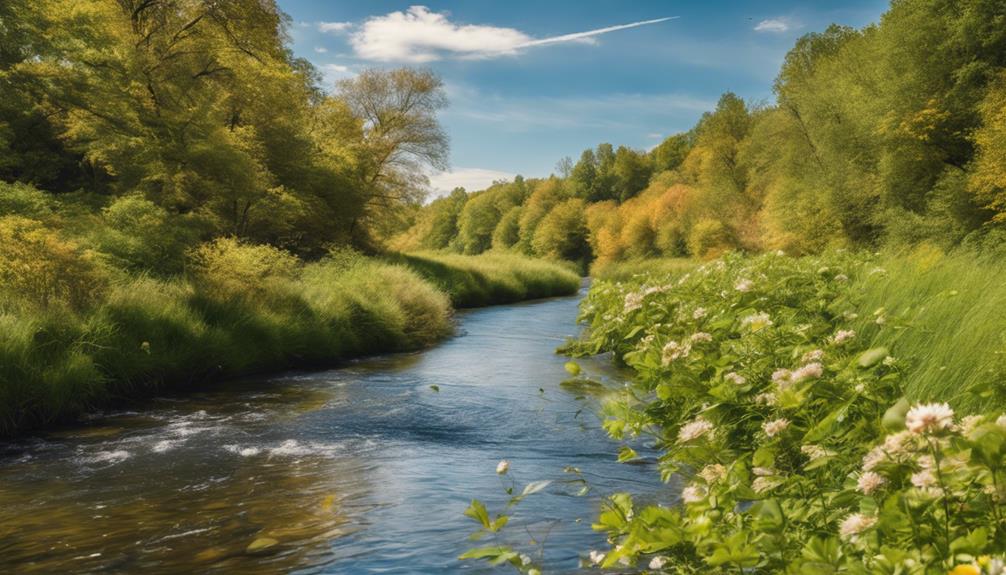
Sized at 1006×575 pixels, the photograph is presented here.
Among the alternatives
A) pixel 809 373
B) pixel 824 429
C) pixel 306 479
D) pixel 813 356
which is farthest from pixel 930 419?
pixel 306 479

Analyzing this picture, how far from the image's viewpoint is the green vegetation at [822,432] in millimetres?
2078

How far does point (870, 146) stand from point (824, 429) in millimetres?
31889

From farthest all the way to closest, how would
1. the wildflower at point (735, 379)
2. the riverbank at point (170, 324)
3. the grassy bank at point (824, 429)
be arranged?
the riverbank at point (170, 324) → the wildflower at point (735, 379) → the grassy bank at point (824, 429)

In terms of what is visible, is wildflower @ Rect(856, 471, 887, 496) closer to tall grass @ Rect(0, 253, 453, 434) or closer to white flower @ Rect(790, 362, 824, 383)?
white flower @ Rect(790, 362, 824, 383)

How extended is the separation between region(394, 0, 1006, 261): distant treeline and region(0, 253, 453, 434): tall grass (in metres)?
15.8

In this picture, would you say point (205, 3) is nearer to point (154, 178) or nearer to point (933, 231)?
point (154, 178)

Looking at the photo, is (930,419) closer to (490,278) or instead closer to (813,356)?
(813,356)

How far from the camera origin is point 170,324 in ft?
36.6

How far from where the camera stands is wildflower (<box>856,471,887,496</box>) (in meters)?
2.26

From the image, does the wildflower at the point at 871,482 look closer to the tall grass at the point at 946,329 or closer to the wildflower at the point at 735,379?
the tall grass at the point at 946,329

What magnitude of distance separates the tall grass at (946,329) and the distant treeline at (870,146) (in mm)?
13981

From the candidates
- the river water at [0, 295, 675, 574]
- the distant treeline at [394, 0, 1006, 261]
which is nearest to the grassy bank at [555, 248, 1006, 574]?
the river water at [0, 295, 675, 574]

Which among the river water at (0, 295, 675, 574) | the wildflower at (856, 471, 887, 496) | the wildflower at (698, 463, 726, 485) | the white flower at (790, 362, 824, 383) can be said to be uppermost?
the white flower at (790, 362, 824, 383)

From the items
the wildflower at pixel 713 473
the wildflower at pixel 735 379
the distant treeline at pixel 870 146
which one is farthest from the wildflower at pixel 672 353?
the distant treeline at pixel 870 146
